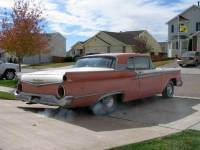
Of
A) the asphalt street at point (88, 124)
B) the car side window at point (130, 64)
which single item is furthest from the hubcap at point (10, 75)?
the car side window at point (130, 64)

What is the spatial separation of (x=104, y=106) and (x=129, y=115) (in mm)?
670

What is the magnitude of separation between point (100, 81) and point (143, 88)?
7.43 ft

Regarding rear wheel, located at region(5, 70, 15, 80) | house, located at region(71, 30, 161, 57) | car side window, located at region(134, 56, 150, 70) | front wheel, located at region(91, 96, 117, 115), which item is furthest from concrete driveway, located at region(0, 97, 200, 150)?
house, located at region(71, 30, 161, 57)

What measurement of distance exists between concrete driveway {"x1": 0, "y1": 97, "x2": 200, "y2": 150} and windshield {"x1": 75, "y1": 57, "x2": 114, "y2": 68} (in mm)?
1252

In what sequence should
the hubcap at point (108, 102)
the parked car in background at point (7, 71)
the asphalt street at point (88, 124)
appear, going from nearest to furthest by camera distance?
the asphalt street at point (88, 124), the hubcap at point (108, 102), the parked car in background at point (7, 71)

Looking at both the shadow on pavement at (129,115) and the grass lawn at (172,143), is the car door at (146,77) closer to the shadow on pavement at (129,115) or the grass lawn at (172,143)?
the shadow on pavement at (129,115)

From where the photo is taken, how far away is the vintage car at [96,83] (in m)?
8.76

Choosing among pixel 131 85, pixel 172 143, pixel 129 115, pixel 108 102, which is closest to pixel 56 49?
pixel 131 85

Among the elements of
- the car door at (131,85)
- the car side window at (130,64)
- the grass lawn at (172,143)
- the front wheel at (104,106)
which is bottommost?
the grass lawn at (172,143)

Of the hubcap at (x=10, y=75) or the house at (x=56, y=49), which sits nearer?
the hubcap at (x=10, y=75)

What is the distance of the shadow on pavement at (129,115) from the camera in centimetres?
871

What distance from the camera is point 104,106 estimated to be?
32.5 feet

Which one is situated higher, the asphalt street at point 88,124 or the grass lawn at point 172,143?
the asphalt street at point 88,124

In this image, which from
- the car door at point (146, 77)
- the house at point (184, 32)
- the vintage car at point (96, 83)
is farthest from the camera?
the house at point (184, 32)
